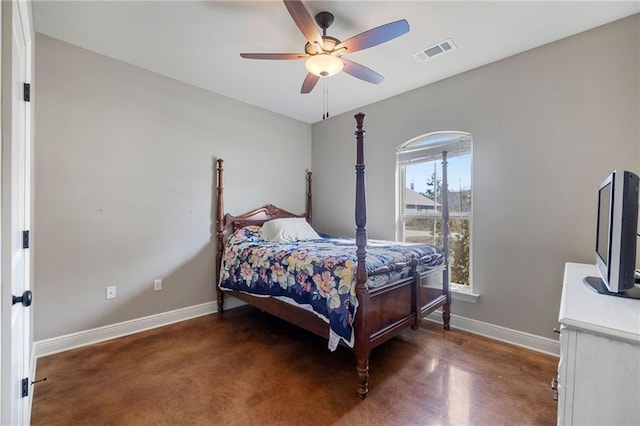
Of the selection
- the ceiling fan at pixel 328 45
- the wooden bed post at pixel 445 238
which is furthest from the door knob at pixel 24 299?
the wooden bed post at pixel 445 238

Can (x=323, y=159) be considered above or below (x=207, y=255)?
above

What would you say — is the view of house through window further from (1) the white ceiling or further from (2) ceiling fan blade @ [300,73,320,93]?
(2) ceiling fan blade @ [300,73,320,93]

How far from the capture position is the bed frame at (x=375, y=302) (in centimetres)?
189

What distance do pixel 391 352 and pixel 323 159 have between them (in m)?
2.86

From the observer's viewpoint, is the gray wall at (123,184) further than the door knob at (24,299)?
Yes

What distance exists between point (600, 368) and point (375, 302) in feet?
4.04

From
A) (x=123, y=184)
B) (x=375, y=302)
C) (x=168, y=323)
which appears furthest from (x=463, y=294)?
(x=123, y=184)

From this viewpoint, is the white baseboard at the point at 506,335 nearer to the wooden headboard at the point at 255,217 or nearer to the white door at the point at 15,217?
the wooden headboard at the point at 255,217

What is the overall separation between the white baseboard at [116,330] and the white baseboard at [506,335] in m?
2.69

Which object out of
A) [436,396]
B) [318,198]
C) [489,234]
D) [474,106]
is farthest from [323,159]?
[436,396]

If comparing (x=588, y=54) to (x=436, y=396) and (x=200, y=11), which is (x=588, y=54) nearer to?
(x=436, y=396)

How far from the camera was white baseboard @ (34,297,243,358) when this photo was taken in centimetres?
240

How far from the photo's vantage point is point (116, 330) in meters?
2.74

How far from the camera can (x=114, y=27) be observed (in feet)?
7.45
